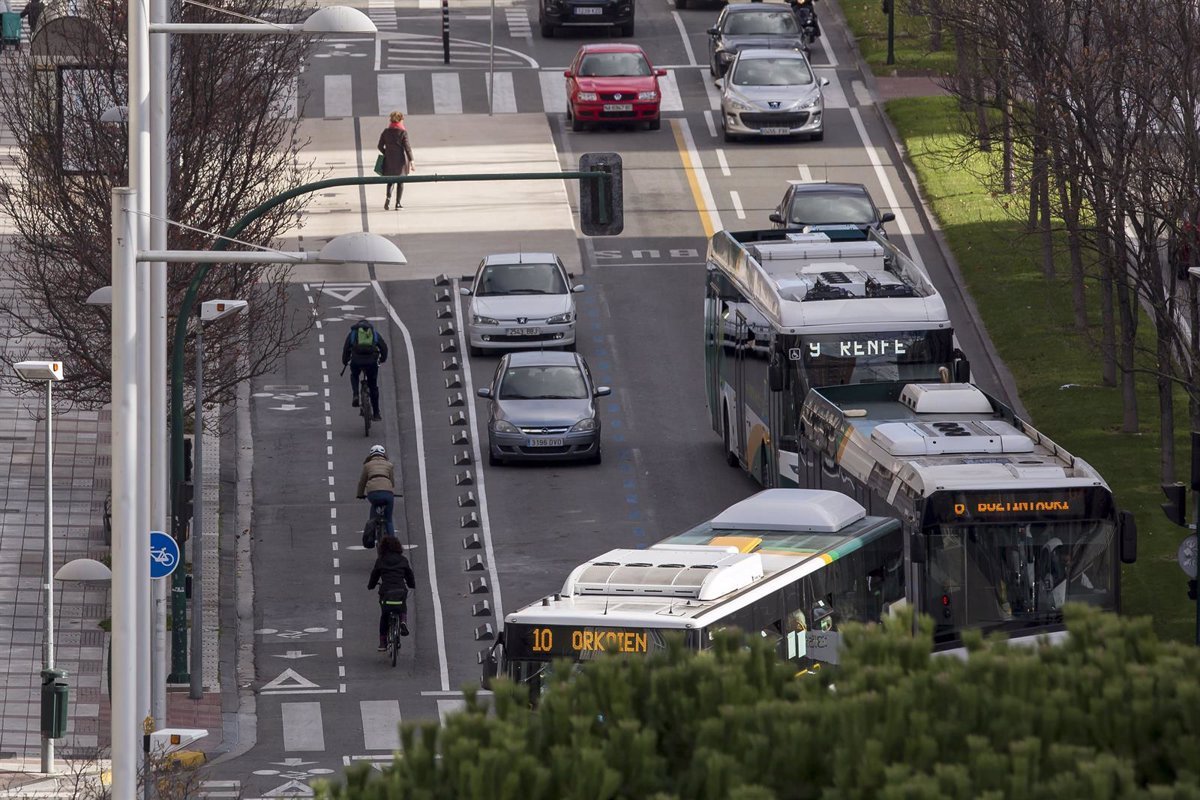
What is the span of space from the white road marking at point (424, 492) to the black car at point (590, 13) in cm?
1797

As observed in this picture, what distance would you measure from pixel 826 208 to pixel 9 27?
22769mm

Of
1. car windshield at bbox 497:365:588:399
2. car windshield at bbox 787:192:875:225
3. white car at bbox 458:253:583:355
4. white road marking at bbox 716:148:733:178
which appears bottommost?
car windshield at bbox 497:365:588:399

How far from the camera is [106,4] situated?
3167 centimetres

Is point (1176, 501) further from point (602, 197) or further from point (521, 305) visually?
point (521, 305)

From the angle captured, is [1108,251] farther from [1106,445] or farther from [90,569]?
[90,569]

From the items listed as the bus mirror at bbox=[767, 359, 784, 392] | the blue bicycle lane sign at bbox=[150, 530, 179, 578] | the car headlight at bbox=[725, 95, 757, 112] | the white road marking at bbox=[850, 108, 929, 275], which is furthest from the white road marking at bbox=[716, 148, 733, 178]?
the blue bicycle lane sign at bbox=[150, 530, 179, 578]

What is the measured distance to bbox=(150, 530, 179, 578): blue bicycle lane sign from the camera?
22250 mm

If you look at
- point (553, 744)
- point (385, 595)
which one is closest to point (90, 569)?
point (385, 595)

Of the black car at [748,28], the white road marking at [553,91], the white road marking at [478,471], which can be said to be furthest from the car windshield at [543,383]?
the black car at [748,28]

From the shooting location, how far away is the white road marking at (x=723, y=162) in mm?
50969

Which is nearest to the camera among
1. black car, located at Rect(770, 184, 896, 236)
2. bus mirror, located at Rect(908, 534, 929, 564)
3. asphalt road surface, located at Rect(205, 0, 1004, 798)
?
bus mirror, located at Rect(908, 534, 929, 564)

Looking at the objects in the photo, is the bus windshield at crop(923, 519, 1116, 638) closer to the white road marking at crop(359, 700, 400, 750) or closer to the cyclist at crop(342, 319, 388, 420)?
the white road marking at crop(359, 700, 400, 750)

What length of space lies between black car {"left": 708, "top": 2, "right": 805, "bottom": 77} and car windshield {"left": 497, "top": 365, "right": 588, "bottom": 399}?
2180 cm

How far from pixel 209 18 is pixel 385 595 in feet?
34.4
